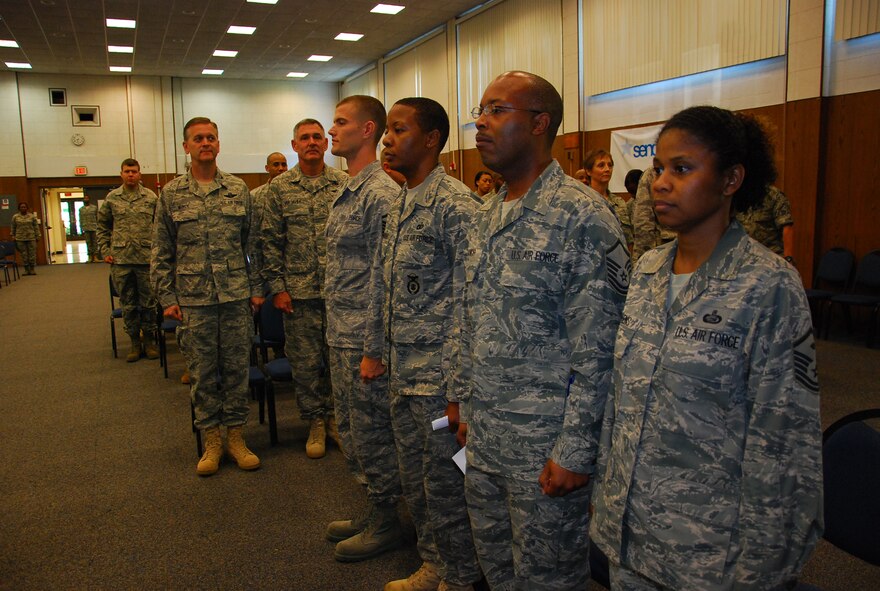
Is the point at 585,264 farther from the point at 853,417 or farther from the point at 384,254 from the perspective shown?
the point at 384,254

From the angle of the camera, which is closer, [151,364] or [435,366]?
[435,366]

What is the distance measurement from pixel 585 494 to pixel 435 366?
29.0 inches

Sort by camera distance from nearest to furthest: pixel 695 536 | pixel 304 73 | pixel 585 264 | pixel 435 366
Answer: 1. pixel 695 536
2. pixel 585 264
3. pixel 435 366
4. pixel 304 73

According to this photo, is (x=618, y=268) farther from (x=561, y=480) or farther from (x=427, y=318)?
(x=427, y=318)

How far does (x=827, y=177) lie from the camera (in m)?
7.05

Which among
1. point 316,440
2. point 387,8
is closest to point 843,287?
point 316,440

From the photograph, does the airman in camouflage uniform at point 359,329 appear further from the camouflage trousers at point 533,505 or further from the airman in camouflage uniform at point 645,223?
the airman in camouflage uniform at point 645,223

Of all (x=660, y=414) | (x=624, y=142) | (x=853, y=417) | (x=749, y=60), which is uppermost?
(x=749, y=60)

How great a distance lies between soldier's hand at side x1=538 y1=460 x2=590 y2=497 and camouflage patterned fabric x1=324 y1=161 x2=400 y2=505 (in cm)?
114

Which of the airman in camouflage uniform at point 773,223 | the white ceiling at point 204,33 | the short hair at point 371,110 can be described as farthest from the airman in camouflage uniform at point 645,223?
the white ceiling at point 204,33

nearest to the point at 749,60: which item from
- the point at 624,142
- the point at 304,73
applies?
the point at 624,142

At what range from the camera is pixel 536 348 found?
163cm

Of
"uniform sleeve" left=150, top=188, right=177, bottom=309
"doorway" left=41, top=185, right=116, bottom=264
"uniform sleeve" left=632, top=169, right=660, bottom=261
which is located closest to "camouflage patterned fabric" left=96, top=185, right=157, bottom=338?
"uniform sleeve" left=150, top=188, right=177, bottom=309

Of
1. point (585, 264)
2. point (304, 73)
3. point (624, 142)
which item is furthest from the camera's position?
point (304, 73)
